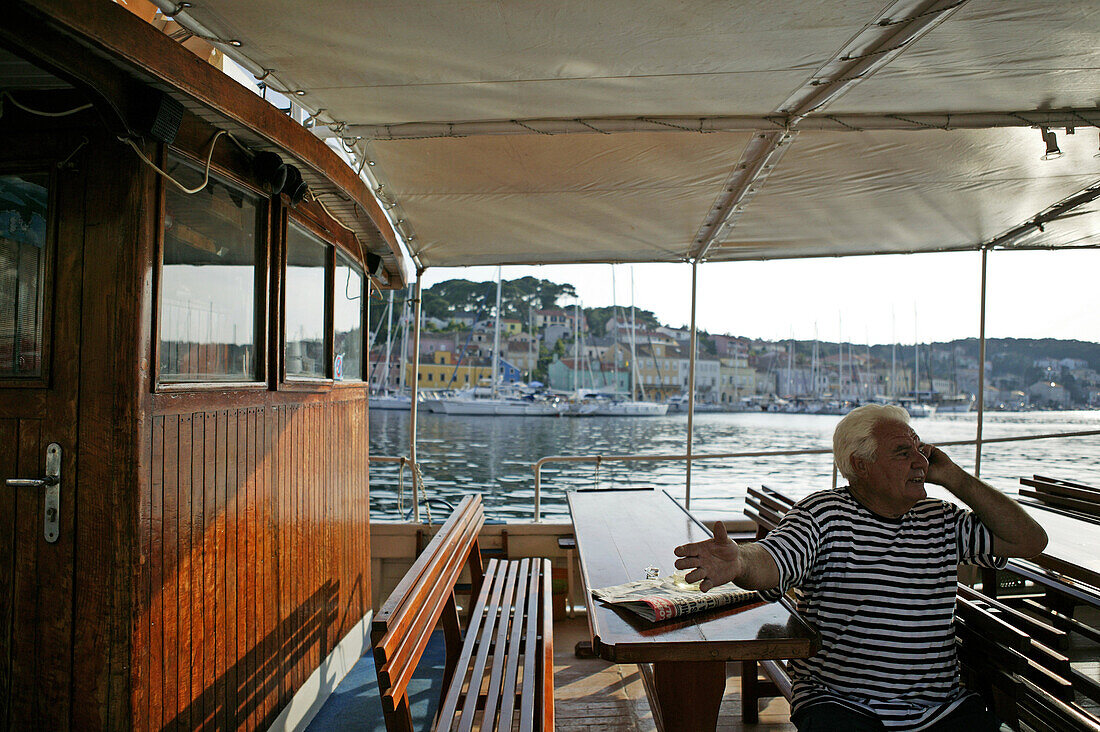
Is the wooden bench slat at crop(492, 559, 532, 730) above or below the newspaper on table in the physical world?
below

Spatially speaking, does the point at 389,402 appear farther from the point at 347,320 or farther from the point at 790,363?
the point at 347,320

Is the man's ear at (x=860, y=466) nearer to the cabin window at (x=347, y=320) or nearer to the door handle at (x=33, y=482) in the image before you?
the door handle at (x=33, y=482)

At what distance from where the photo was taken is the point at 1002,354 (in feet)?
17.4

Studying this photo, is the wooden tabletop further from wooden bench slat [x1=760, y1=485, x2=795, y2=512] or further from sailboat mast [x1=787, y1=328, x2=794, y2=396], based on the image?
sailboat mast [x1=787, y1=328, x2=794, y2=396]

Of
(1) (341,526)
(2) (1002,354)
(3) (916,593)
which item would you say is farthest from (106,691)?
(2) (1002,354)

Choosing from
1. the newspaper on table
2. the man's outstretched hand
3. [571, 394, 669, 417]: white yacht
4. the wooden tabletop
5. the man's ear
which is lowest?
[571, 394, 669, 417]: white yacht

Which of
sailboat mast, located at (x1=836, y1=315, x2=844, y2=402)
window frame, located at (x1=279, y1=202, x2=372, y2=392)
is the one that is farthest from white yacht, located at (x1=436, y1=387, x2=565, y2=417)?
window frame, located at (x1=279, y1=202, x2=372, y2=392)

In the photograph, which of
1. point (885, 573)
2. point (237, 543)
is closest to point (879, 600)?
point (885, 573)

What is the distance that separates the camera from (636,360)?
35969 millimetres

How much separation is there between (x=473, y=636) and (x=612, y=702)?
0.90 meters

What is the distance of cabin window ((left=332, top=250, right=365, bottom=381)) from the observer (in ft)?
10.6

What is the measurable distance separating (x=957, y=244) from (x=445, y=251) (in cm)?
335

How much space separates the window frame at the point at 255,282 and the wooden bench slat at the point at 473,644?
107 centimetres

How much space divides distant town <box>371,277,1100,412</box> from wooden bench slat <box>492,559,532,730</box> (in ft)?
74.7
